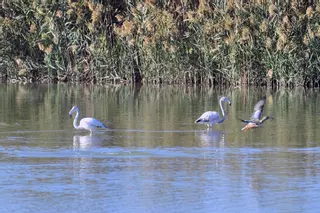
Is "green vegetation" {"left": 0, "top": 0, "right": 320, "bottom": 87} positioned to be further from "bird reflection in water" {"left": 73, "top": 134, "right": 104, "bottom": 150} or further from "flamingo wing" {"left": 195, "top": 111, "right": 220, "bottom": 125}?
"bird reflection in water" {"left": 73, "top": 134, "right": 104, "bottom": 150}

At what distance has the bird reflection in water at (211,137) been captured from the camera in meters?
14.9

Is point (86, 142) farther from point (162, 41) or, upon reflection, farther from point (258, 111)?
point (162, 41)

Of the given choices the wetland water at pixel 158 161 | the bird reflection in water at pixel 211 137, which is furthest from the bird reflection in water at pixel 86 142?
the bird reflection in water at pixel 211 137

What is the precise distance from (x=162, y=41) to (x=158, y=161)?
16.6 m

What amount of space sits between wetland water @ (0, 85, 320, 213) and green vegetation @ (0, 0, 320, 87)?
5.97m

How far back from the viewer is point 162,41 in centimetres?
2939

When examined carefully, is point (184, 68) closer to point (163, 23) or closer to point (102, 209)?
point (163, 23)

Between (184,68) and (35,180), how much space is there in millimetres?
18021


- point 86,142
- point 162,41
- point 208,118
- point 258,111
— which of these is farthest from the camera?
point 162,41

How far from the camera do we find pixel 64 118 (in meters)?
19.0

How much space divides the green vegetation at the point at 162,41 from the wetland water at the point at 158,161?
19.6 feet

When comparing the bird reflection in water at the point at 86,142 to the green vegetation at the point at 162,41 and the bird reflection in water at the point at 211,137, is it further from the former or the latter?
the green vegetation at the point at 162,41

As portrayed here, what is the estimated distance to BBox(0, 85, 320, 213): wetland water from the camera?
34.2ft

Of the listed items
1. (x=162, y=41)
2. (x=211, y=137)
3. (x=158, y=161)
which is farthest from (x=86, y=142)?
(x=162, y=41)
